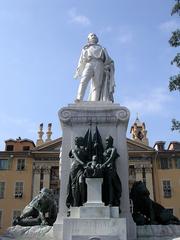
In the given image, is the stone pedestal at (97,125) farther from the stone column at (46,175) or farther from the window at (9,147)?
the window at (9,147)

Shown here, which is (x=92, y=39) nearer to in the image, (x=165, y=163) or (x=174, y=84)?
(x=174, y=84)

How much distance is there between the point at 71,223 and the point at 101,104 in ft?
14.3

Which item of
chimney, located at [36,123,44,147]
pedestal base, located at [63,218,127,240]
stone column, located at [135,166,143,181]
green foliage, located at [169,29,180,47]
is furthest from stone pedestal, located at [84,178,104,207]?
chimney, located at [36,123,44,147]

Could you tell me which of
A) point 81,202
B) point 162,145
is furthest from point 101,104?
point 162,145

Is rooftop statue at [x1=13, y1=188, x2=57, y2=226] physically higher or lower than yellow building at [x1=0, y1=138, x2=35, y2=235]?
lower

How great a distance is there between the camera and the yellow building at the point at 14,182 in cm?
5116

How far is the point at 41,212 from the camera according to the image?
1155 cm

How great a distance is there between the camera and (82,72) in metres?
14.0

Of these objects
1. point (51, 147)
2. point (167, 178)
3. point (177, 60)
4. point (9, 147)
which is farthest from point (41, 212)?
point (9, 147)

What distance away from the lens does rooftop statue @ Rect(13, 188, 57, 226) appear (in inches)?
446

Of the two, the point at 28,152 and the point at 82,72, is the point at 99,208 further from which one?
the point at 28,152

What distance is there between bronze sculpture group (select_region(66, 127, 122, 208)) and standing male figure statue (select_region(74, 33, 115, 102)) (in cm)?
278

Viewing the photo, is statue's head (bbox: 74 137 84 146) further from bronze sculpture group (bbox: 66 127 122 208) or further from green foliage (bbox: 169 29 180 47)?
green foliage (bbox: 169 29 180 47)

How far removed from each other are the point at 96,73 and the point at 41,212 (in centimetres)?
526
